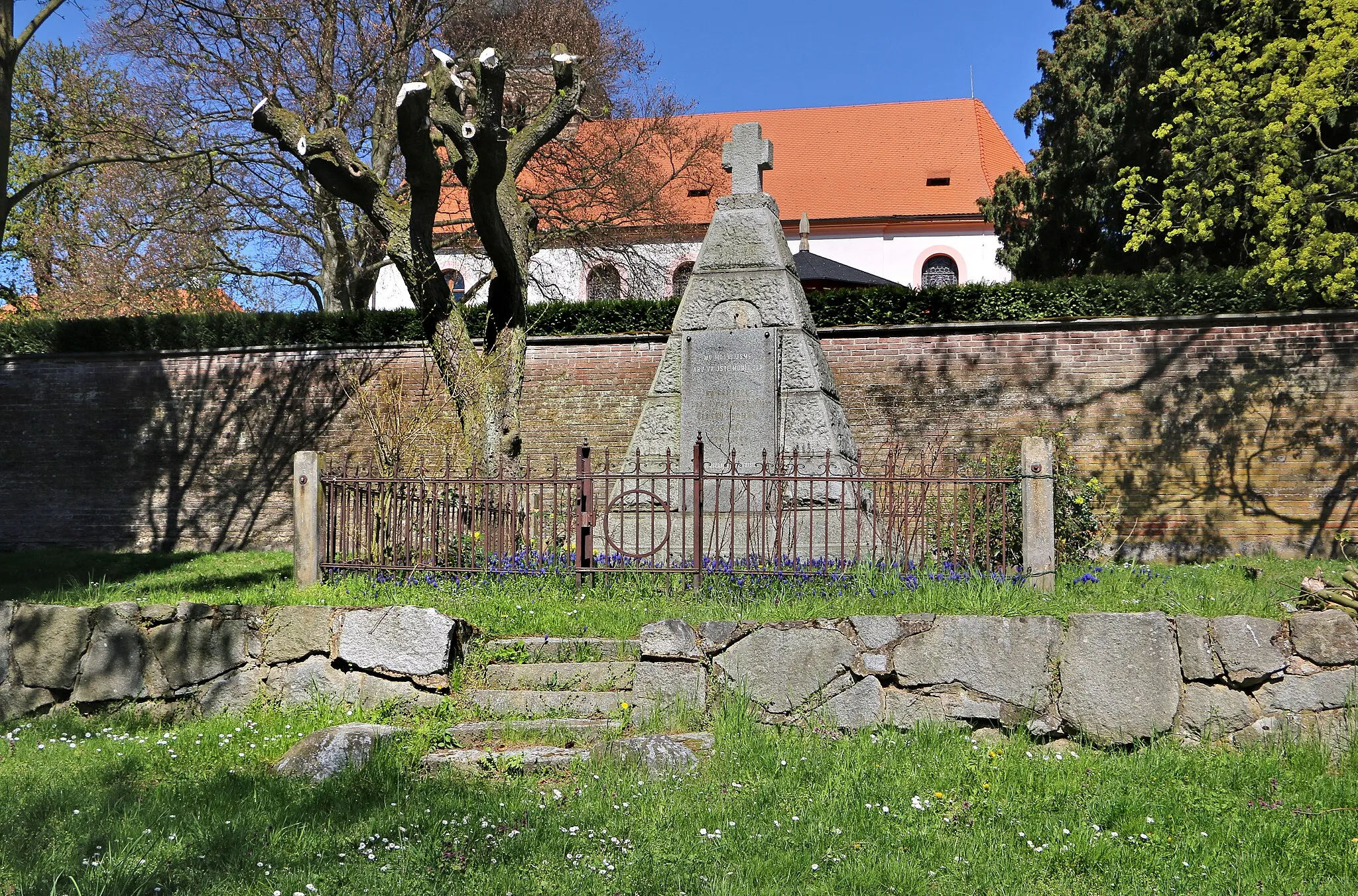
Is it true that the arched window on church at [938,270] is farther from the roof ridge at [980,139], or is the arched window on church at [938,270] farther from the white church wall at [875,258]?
the roof ridge at [980,139]

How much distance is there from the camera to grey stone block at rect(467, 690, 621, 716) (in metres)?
5.58

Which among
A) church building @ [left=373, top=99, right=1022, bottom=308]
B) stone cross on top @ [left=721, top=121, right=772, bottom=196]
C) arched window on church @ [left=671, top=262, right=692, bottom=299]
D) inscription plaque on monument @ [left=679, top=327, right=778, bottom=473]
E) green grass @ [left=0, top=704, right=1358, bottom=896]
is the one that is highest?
church building @ [left=373, top=99, right=1022, bottom=308]

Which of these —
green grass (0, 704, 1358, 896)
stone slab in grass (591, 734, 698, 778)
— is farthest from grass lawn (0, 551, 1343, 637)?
stone slab in grass (591, 734, 698, 778)

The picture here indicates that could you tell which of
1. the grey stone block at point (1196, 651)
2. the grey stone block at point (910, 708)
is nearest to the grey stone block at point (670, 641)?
the grey stone block at point (910, 708)

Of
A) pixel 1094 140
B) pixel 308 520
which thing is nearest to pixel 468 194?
pixel 308 520

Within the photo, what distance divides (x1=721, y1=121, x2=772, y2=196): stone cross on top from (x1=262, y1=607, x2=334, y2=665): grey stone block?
4723 millimetres

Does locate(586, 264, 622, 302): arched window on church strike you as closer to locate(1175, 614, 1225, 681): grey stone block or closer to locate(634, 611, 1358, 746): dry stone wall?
locate(634, 611, 1358, 746): dry stone wall

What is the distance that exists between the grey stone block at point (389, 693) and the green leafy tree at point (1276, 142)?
30.9 ft

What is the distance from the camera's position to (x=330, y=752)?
191 inches

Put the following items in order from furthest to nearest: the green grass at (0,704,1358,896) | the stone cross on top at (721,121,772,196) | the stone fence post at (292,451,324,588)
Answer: the stone cross on top at (721,121,772,196) → the stone fence post at (292,451,324,588) → the green grass at (0,704,1358,896)

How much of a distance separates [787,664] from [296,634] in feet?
9.46

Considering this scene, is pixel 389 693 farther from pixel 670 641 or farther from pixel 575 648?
pixel 670 641

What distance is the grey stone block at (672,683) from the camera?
18.0 ft

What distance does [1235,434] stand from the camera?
1266cm
